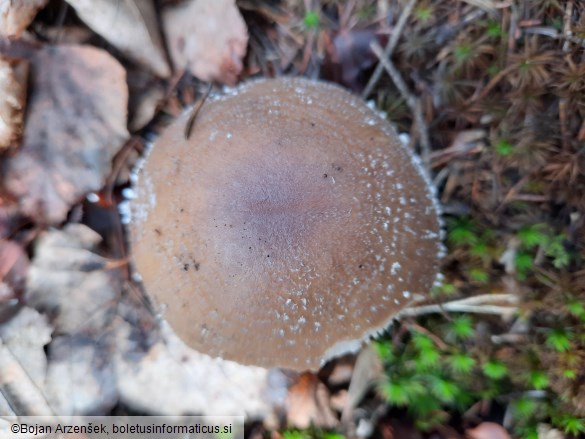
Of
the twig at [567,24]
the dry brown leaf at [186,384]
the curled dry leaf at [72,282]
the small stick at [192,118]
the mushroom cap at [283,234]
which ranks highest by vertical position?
the twig at [567,24]

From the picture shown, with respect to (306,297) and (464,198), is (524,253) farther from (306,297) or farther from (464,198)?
(306,297)

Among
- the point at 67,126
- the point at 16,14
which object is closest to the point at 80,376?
the point at 67,126

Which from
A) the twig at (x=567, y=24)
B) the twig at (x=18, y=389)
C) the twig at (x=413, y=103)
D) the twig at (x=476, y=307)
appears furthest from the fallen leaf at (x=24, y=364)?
the twig at (x=567, y=24)

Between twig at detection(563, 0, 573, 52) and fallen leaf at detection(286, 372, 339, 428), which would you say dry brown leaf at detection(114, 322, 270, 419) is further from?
twig at detection(563, 0, 573, 52)

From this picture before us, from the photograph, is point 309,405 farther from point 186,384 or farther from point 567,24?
point 567,24

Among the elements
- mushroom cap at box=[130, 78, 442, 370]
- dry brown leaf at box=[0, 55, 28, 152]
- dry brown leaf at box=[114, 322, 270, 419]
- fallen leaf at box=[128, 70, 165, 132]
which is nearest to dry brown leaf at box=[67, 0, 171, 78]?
fallen leaf at box=[128, 70, 165, 132]

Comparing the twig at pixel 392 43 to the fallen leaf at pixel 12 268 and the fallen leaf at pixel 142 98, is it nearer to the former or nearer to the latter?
the fallen leaf at pixel 142 98
